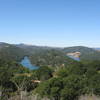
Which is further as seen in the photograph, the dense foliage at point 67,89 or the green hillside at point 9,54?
the green hillside at point 9,54

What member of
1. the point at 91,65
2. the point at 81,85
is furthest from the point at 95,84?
the point at 91,65

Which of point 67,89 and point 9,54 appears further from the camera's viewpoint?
point 9,54

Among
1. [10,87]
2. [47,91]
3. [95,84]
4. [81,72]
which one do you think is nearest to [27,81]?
[10,87]

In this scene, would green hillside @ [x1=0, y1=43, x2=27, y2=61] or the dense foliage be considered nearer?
the dense foliage

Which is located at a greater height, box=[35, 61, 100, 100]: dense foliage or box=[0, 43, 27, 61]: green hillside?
box=[35, 61, 100, 100]: dense foliage

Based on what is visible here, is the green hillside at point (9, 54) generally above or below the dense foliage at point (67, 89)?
below

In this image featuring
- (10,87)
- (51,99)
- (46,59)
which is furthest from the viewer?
(46,59)

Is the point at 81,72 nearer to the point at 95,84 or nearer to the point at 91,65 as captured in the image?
the point at 91,65

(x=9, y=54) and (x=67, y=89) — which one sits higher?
(x=67, y=89)

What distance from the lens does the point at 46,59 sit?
94625 mm

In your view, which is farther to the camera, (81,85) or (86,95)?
(81,85)

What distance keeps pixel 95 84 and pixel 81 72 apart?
11015 millimetres

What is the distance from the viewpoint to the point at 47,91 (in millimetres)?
15852

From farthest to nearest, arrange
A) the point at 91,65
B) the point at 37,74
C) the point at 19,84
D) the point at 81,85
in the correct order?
1. the point at 91,65
2. the point at 37,74
3. the point at 19,84
4. the point at 81,85
